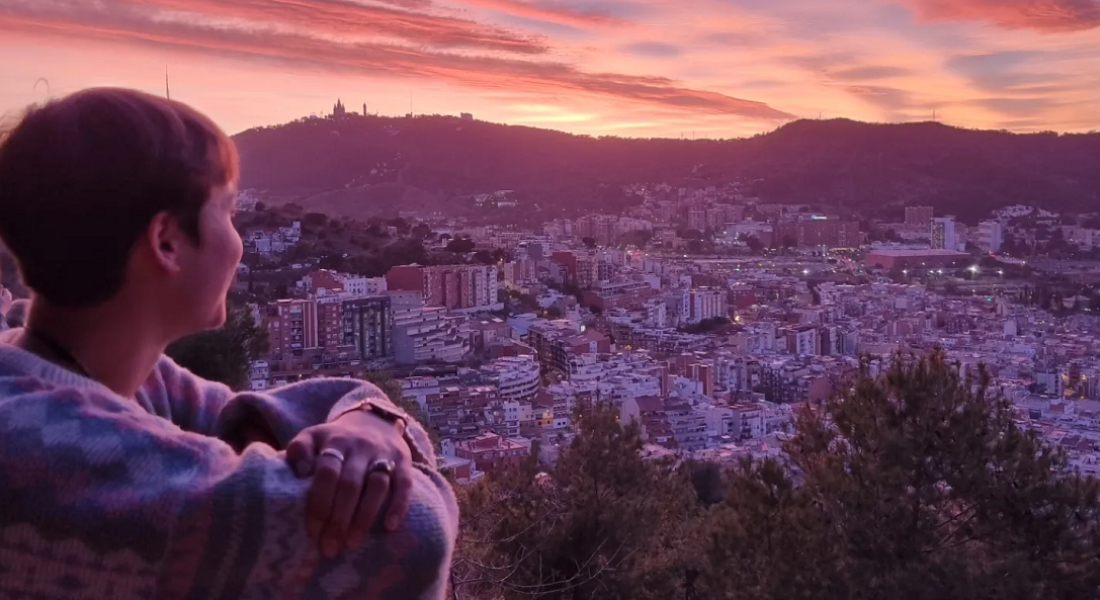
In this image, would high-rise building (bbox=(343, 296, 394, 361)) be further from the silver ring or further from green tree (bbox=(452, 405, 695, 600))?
the silver ring

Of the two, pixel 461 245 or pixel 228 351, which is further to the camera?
pixel 461 245

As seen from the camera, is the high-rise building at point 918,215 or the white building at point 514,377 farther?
the high-rise building at point 918,215

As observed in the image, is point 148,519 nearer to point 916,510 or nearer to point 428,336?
point 916,510

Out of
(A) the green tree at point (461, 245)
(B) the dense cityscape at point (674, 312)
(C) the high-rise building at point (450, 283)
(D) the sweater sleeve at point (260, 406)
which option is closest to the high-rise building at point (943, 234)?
(B) the dense cityscape at point (674, 312)

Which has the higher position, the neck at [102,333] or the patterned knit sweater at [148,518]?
the neck at [102,333]

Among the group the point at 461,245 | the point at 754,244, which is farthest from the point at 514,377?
the point at 754,244

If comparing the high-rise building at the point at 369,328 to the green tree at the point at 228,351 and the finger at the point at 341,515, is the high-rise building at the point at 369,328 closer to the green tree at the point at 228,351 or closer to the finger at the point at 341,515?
the green tree at the point at 228,351

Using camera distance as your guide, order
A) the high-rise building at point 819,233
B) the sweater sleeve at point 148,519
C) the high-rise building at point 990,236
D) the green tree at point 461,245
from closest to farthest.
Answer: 1. the sweater sleeve at point 148,519
2. the green tree at point 461,245
3. the high-rise building at point 990,236
4. the high-rise building at point 819,233
